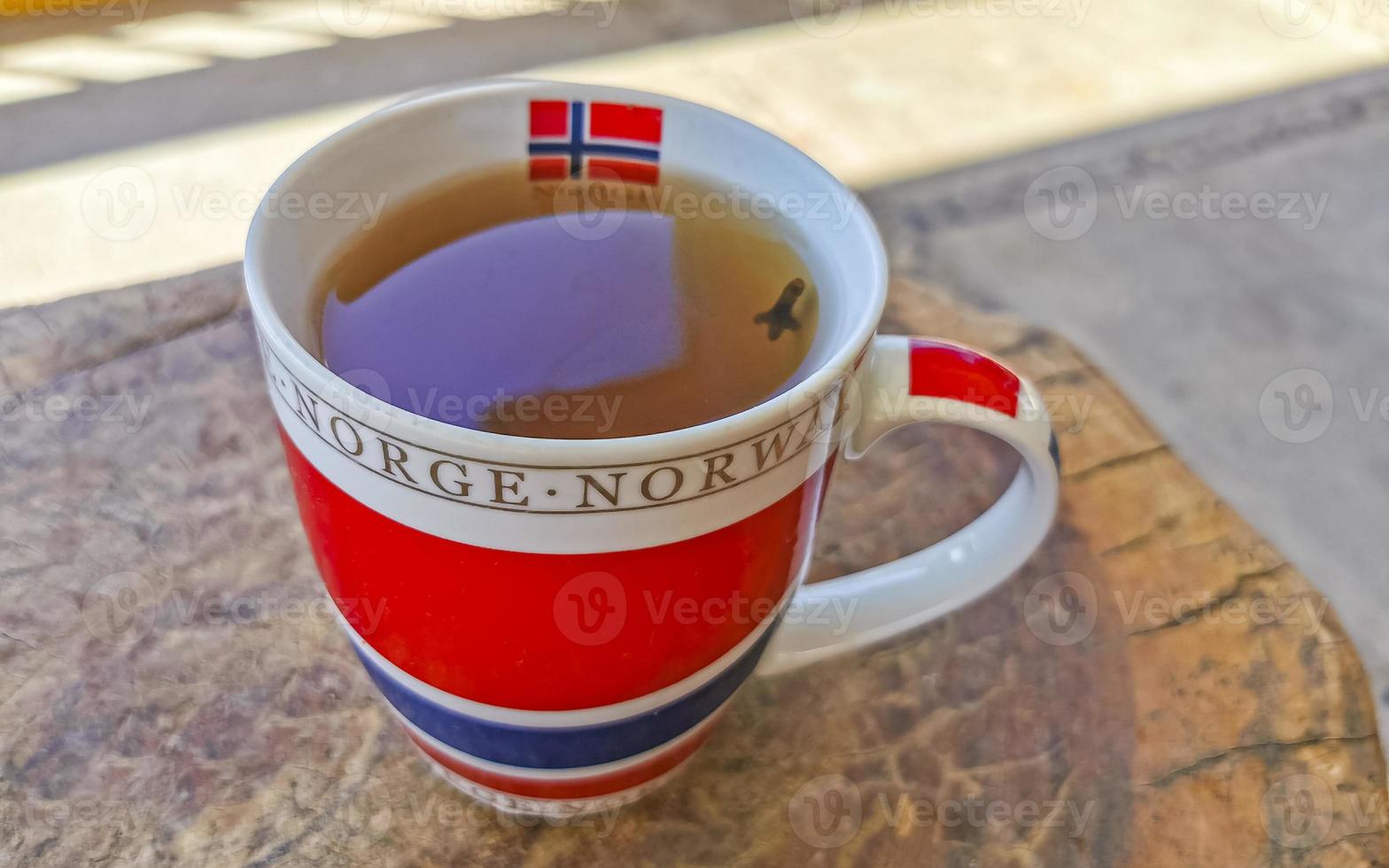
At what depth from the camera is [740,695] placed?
0.73 meters

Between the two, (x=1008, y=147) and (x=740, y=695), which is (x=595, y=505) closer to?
(x=740, y=695)

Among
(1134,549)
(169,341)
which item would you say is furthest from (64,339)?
(1134,549)

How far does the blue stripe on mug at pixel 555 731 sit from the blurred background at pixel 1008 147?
1263mm

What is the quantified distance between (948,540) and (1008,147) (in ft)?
5.23

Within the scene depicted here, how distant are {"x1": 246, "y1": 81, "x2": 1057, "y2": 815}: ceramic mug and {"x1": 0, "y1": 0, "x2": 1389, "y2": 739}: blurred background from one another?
46.7 inches

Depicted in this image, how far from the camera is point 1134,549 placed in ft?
2.68

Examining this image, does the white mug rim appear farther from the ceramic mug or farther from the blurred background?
the blurred background

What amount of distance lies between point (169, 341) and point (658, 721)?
540mm

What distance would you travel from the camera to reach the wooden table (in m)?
0.65

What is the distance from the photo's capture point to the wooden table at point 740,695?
65cm

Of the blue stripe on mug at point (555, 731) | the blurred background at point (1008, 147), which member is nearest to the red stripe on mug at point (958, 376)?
the blue stripe on mug at point (555, 731)

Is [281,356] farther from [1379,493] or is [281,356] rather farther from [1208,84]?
[1208,84]

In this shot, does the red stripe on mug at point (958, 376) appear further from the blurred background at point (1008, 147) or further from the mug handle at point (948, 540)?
the blurred background at point (1008, 147)

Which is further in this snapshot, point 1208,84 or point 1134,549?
point 1208,84
